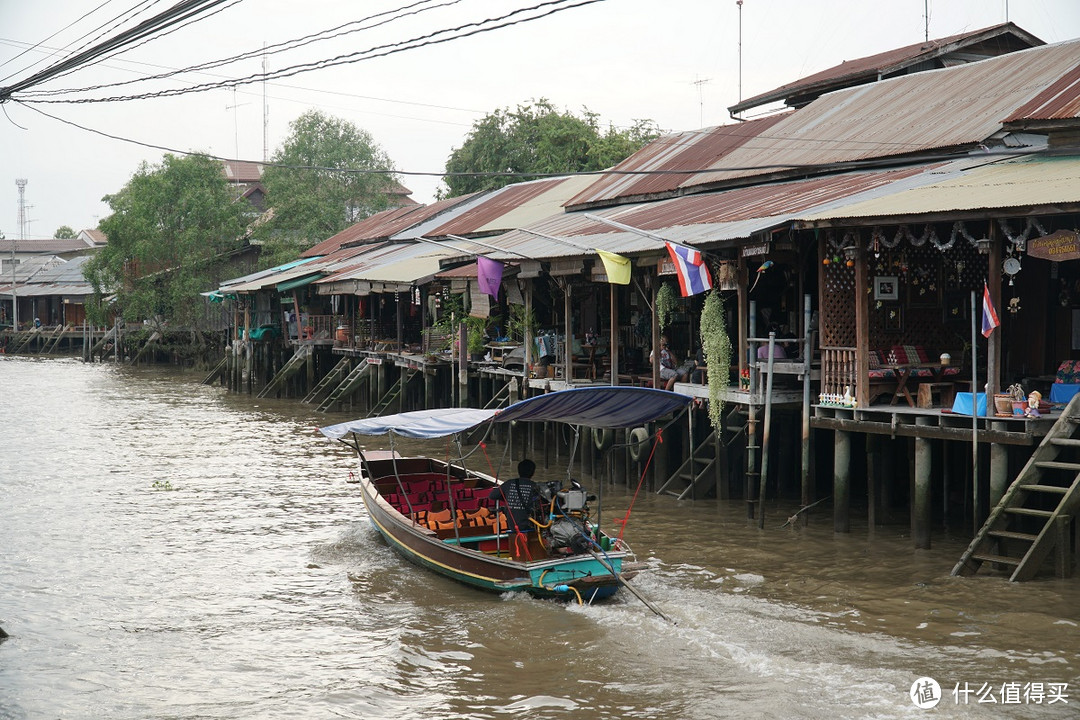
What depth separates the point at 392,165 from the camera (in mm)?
56344

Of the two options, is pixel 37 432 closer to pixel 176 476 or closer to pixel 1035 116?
pixel 176 476

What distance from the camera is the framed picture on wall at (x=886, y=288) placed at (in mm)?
13047

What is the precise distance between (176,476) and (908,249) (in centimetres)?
1308

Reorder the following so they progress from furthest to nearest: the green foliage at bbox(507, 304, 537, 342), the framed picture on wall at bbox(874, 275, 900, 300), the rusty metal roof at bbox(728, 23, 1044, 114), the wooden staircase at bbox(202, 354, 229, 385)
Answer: the wooden staircase at bbox(202, 354, 229, 385), the rusty metal roof at bbox(728, 23, 1044, 114), the green foliage at bbox(507, 304, 537, 342), the framed picture on wall at bbox(874, 275, 900, 300)

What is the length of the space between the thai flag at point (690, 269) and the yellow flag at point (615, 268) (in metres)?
1.46

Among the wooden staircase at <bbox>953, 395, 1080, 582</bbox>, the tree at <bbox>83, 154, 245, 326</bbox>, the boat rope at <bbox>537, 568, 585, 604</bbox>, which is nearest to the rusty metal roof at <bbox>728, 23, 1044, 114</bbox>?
the wooden staircase at <bbox>953, 395, 1080, 582</bbox>

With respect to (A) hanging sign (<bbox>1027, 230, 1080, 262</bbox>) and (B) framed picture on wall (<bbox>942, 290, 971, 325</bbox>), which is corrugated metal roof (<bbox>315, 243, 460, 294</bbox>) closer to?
(B) framed picture on wall (<bbox>942, 290, 971, 325</bbox>)

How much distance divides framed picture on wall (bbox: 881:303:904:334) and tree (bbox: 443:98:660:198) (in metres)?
24.8

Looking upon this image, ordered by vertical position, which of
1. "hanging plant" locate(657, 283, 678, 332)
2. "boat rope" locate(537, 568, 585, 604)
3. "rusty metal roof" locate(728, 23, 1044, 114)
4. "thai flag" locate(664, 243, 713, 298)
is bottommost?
"boat rope" locate(537, 568, 585, 604)

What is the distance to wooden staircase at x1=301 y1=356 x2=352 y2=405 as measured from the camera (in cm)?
2989

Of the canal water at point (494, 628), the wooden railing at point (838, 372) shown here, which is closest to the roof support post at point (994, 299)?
the wooden railing at point (838, 372)

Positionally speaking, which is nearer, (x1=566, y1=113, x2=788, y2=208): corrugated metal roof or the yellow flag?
the yellow flag

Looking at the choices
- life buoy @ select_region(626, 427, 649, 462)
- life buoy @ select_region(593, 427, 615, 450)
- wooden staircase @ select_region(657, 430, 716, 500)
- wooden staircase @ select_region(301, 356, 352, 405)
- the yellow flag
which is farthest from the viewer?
wooden staircase @ select_region(301, 356, 352, 405)

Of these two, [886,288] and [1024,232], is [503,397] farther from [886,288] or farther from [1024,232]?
[1024,232]
